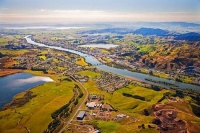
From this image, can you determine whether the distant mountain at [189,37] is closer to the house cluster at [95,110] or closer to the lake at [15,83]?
the house cluster at [95,110]

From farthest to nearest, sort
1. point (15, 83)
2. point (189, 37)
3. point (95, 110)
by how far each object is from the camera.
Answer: point (189, 37)
point (15, 83)
point (95, 110)

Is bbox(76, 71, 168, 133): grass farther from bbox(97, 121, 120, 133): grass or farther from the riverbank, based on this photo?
the riverbank

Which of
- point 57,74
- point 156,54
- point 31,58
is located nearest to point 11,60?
point 31,58

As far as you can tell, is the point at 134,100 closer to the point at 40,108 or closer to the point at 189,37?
the point at 40,108

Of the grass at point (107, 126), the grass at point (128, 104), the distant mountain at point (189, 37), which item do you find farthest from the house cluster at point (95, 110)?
the distant mountain at point (189, 37)

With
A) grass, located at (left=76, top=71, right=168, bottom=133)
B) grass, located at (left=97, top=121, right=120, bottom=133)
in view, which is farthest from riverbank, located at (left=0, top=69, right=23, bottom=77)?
grass, located at (left=97, top=121, right=120, bottom=133)

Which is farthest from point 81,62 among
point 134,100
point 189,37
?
point 189,37
